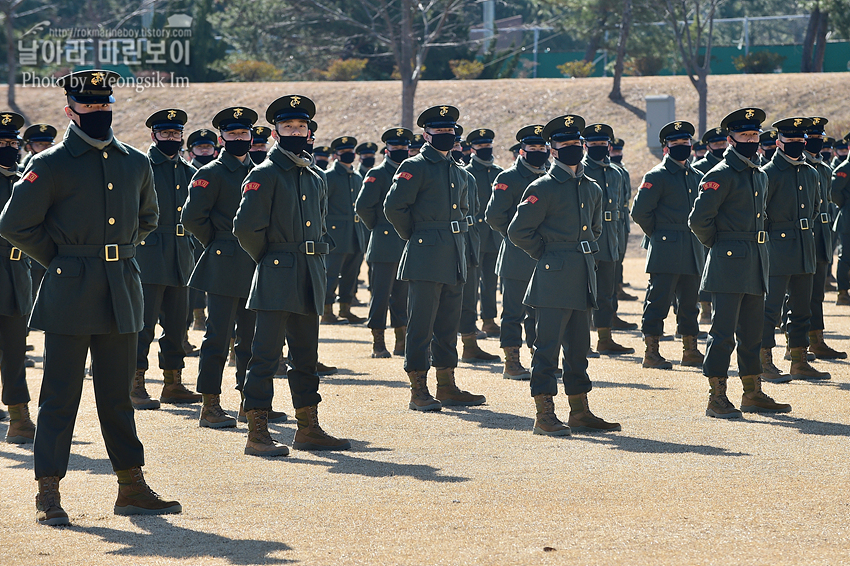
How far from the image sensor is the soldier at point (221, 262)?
8289 millimetres

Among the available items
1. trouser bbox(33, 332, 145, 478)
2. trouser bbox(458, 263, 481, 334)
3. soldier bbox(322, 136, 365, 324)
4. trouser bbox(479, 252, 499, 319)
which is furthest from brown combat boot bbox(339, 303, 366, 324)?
trouser bbox(33, 332, 145, 478)

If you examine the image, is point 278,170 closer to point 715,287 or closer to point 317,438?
point 317,438

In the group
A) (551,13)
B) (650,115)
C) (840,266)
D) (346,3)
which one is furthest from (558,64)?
(840,266)

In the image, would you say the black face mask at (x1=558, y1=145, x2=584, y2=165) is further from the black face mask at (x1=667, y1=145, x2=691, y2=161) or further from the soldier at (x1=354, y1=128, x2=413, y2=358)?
the soldier at (x1=354, y1=128, x2=413, y2=358)

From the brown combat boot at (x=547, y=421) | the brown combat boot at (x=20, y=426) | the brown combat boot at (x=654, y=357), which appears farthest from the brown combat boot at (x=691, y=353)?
the brown combat boot at (x=20, y=426)

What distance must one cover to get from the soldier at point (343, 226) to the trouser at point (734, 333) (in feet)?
21.7

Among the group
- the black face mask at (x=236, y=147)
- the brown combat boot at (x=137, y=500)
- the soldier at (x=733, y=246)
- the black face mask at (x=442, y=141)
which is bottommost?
the brown combat boot at (x=137, y=500)

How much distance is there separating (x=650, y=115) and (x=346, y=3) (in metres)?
13.5

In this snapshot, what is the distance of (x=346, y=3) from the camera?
126 feet

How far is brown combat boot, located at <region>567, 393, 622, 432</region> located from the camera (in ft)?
26.4

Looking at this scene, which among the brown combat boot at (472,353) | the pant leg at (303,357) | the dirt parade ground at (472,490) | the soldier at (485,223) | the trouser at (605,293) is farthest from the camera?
the soldier at (485,223)

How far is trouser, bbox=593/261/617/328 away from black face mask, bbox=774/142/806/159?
9.48 ft

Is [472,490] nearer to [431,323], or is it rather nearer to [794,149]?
[431,323]

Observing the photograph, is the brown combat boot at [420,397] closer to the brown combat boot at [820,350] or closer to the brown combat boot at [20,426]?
the brown combat boot at [20,426]
